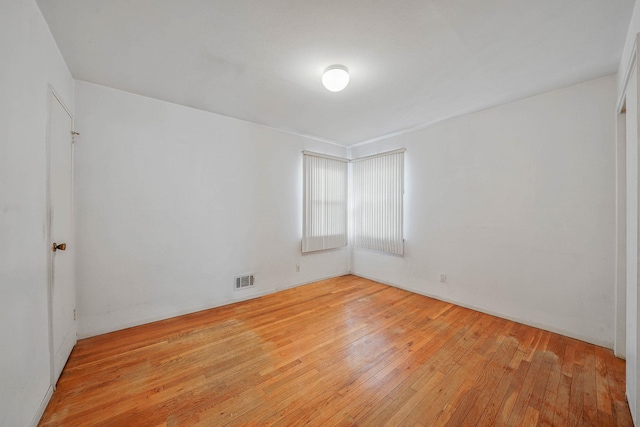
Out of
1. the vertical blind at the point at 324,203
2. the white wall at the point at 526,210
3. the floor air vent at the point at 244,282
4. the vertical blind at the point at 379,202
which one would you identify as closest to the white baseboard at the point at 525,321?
the white wall at the point at 526,210

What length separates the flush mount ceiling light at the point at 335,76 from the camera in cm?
221

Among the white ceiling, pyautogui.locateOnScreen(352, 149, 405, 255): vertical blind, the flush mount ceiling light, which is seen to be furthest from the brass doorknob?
pyautogui.locateOnScreen(352, 149, 405, 255): vertical blind

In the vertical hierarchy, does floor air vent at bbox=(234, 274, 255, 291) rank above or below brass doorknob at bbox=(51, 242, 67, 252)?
below

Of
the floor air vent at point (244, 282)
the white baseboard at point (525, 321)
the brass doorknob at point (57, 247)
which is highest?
the brass doorknob at point (57, 247)

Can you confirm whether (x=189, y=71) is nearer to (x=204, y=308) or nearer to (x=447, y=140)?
(x=204, y=308)

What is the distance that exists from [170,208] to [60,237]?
1081mm

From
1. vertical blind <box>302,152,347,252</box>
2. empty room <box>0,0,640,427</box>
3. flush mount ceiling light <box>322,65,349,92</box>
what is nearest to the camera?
empty room <box>0,0,640,427</box>

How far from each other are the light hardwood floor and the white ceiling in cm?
266

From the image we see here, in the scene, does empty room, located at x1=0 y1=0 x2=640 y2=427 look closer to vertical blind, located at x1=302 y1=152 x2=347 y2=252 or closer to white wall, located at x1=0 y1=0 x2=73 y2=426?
white wall, located at x1=0 y1=0 x2=73 y2=426

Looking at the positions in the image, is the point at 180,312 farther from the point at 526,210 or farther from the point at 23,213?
the point at 526,210

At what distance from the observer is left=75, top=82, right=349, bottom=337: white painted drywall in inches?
101

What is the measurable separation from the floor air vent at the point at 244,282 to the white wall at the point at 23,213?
78.5 inches

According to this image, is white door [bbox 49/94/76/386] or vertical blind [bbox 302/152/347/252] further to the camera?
vertical blind [bbox 302/152/347/252]

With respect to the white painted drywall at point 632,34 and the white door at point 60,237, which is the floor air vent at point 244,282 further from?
the white painted drywall at point 632,34
